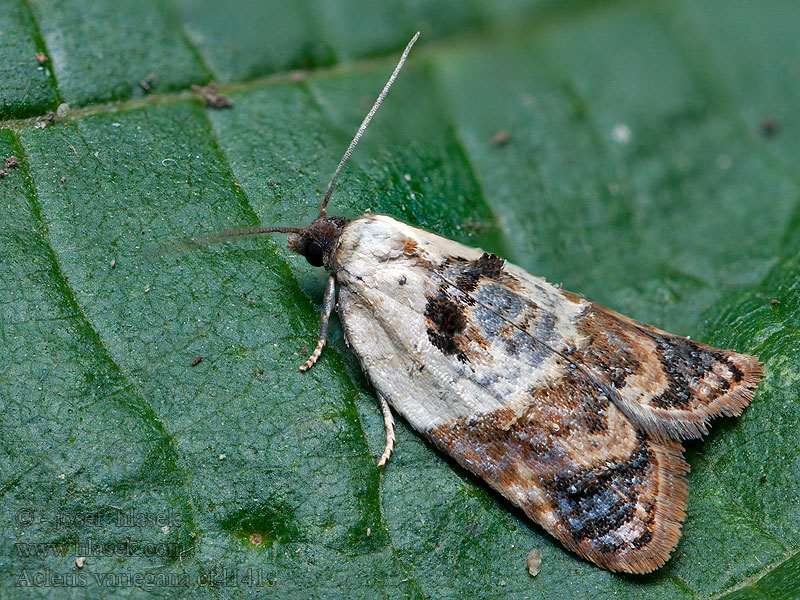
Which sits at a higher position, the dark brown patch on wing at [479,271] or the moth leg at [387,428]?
the dark brown patch on wing at [479,271]

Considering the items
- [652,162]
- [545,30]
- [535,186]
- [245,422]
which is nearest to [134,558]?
[245,422]

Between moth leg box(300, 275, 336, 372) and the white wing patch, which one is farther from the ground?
the white wing patch

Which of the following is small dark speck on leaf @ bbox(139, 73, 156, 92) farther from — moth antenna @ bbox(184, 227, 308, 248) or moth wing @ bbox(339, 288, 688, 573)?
moth wing @ bbox(339, 288, 688, 573)

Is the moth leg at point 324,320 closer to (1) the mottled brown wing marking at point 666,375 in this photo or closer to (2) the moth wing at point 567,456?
(2) the moth wing at point 567,456

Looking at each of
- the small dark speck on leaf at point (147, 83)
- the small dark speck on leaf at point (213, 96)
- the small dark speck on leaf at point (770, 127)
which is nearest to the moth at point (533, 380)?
the small dark speck on leaf at point (213, 96)

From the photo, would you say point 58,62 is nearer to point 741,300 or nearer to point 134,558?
point 134,558

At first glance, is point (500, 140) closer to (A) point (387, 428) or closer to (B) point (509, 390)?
(B) point (509, 390)

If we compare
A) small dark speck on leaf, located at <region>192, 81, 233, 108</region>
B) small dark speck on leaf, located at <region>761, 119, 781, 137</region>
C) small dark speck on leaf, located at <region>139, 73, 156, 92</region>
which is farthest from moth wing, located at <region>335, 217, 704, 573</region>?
small dark speck on leaf, located at <region>761, 119, 781, 137</region>
